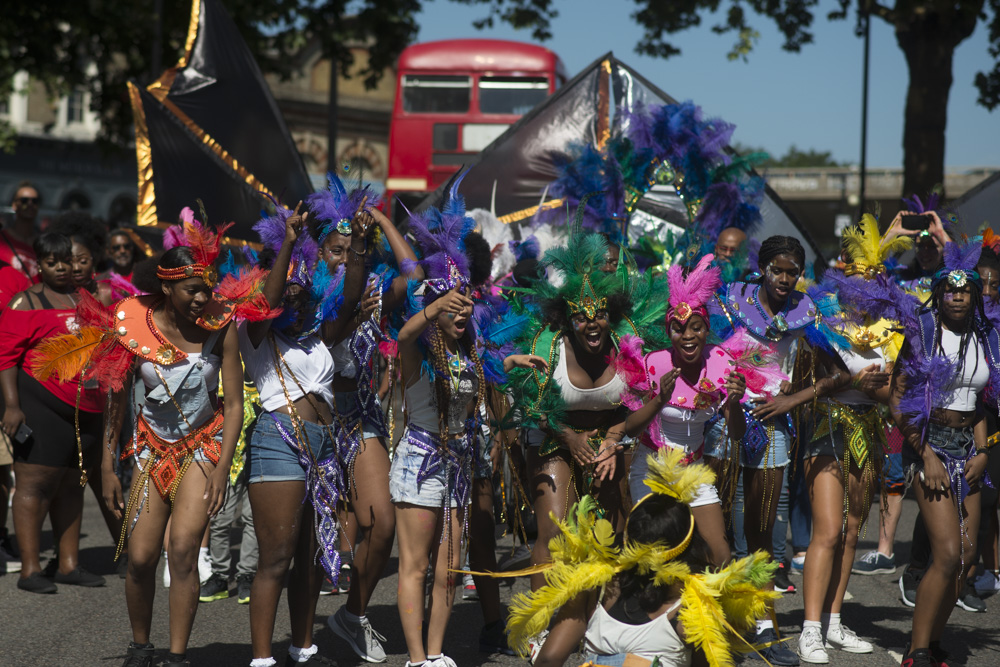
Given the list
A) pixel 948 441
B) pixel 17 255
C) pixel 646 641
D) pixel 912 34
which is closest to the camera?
pixel 646 641

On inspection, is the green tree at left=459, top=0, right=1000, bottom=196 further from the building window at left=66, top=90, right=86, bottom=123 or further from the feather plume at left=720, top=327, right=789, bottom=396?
the building window at left=66, top=90, right=86, bottom=123

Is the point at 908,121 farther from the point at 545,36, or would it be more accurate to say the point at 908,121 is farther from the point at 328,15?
the point at 328,15

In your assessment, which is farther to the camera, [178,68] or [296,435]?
[178,68]

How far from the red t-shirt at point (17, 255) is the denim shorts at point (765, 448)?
527 cm

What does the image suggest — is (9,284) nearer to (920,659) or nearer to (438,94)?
(920,659)

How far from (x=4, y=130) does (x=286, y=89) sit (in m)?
20.9

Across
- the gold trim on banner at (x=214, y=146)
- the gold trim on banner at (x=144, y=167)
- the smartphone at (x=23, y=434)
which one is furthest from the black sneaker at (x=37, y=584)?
the gold trim on banner at (x=214, y=146)

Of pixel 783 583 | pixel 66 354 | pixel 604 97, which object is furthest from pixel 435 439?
pixel 604 97

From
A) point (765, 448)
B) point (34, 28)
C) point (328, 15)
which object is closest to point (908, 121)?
point (328, 15)

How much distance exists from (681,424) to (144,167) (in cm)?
521

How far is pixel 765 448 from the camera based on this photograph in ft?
17.1

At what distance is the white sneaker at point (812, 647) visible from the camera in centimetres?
493

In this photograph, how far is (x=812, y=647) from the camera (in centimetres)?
496

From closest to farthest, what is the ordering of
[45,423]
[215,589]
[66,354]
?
1. [66,354]
2. [215,589]
3. [45,423]
